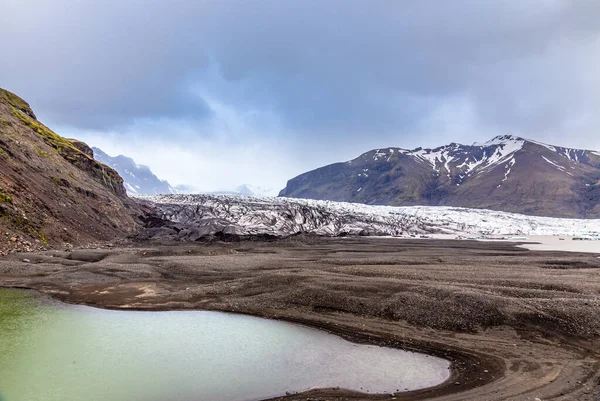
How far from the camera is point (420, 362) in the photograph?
1312 centimetres

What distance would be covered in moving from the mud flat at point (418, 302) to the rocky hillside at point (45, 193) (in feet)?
22.5

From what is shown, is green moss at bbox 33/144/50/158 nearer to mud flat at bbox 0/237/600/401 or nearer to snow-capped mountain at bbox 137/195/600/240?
snow-capped mountain at bbox 137/195/600/240

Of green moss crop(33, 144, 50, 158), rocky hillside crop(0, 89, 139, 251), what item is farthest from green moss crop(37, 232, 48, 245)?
green moss crop(33, 144, 50, 158)

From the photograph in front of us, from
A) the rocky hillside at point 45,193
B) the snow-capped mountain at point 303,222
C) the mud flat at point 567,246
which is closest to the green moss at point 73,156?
the rocky hillside at point 45,193

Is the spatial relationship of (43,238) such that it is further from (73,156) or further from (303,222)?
(303,222)

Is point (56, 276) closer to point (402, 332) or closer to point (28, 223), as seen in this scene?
point (28, 223)

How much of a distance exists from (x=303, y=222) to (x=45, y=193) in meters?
41.3

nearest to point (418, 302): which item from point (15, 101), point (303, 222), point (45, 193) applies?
point (45, 193)

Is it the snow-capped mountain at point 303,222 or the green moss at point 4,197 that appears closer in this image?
the green moss at point 4,197

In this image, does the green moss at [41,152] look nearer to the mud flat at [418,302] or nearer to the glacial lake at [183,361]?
the mud flat at [418,302]

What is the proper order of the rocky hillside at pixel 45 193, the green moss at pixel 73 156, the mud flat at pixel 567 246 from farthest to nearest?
the green moss at pixel 73 156
the mud flat at pixel 567 246
the rocky hillside at pixel 45 193

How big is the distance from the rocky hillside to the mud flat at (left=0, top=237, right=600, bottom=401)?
22.5ft

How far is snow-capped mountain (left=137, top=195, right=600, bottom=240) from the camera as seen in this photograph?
5925 cm

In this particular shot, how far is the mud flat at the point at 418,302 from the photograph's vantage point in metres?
11.9
